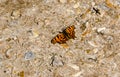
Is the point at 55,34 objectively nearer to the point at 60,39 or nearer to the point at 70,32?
the point at 60,39

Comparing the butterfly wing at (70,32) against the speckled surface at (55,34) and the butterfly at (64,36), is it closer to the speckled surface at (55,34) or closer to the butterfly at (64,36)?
the butterfly at (64,36)

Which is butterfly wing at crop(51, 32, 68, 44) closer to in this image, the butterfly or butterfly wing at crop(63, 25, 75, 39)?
the butterfly

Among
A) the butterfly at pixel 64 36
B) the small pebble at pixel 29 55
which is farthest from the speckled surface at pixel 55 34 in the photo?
the butterfly at pixel 64 36

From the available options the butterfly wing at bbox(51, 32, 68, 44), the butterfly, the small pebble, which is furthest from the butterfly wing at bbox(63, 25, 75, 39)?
the small pebble

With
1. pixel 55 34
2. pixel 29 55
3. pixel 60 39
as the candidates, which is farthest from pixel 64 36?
pixel 29 55

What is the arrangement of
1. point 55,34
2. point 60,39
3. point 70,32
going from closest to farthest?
point 60,39 < point 70,32 < point 55,34

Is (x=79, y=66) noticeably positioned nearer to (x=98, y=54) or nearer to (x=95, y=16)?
(x=98, y=54)
